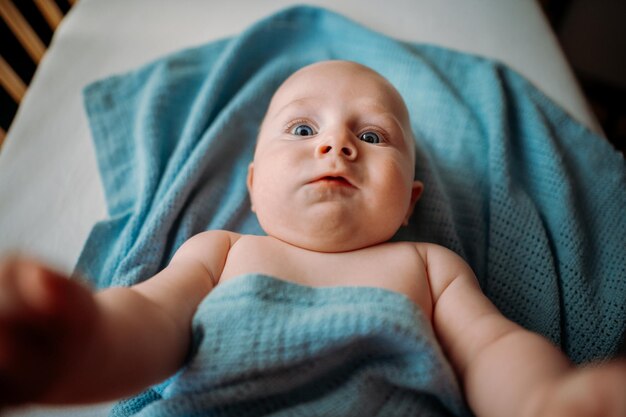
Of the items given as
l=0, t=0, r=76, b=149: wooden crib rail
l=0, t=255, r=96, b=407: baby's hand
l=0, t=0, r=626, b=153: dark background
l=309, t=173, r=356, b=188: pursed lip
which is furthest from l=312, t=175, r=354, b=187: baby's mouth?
l=0, t=0, r=626, b=153: dark background

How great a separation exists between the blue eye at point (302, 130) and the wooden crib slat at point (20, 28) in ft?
2.77

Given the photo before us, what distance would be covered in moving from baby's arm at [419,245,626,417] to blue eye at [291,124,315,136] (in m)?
0.29

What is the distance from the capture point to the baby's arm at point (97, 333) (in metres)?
0.39

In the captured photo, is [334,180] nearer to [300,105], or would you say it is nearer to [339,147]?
[339,147]

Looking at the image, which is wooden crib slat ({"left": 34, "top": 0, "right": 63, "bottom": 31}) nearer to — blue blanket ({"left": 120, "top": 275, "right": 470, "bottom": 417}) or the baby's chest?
the baby's chest

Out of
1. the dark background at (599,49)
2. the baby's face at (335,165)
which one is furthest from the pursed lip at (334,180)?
the dark background at (599,49)

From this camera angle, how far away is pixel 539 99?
1099 mm

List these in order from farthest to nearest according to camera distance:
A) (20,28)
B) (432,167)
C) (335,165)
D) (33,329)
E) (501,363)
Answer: (20,28) → (432,167) → (335,165) → (501,363) → (33,329)

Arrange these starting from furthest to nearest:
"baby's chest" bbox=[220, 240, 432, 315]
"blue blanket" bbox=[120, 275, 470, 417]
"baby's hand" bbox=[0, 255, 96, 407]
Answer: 1. "baby's chest" bbox=[220, 240, 432, 315]
2. "blue blanket" bbox=[120, 275, 470, 417]
3. "baby's hand" bbox=[0, 255, 96, 407]

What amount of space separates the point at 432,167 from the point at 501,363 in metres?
0.50

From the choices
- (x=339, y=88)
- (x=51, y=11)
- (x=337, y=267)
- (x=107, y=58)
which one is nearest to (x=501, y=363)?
(x=337, y=267)

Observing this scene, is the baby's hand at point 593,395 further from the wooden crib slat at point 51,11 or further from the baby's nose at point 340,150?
the wooden crib slat at point 51,11

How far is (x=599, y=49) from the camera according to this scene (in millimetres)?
2117

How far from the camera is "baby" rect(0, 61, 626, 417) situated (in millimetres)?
401
